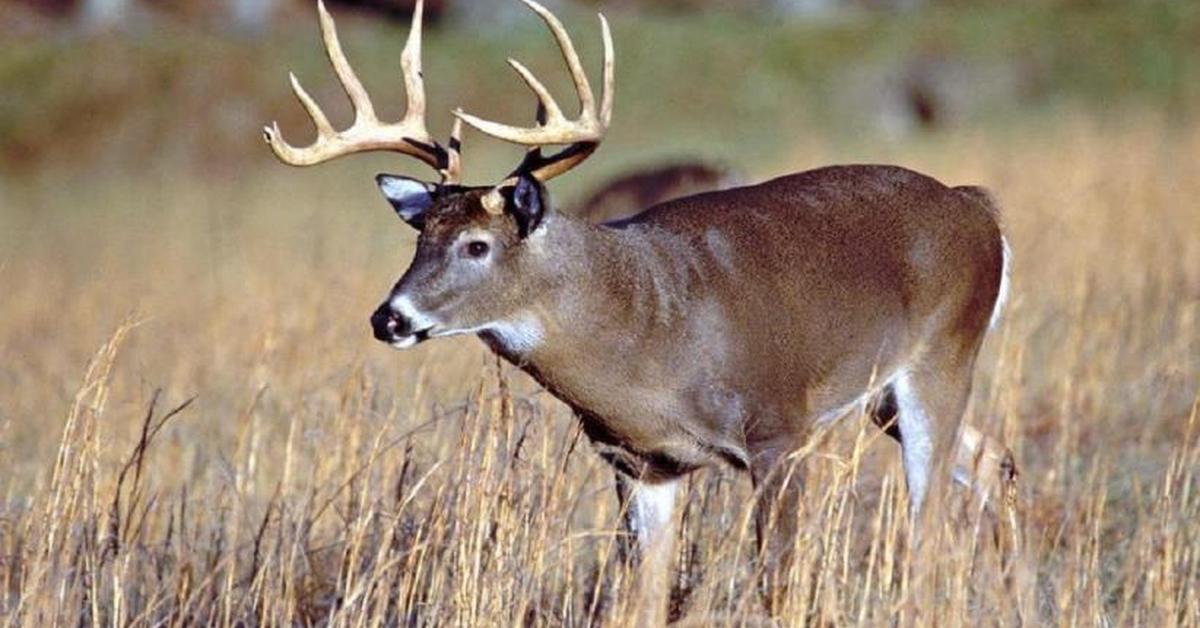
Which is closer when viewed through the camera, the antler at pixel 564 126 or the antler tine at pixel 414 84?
the antler at pixel 564 126

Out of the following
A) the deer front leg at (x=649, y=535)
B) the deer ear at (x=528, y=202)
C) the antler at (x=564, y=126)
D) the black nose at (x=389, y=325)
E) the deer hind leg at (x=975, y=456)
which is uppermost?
the antler at (x=564, y=126)

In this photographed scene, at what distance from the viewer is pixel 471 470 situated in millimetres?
6395

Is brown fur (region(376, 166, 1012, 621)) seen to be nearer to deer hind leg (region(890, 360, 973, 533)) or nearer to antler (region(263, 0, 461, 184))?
deer hind leg (region(890, 360, 973, 533))

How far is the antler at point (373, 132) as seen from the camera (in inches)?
268

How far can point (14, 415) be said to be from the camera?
400 inches

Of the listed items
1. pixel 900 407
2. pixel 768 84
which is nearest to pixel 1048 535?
pixel 900 407

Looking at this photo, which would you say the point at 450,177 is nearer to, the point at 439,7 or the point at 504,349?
the point at 504,349

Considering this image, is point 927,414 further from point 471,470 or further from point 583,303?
point 471,470

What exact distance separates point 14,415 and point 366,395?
3.32m

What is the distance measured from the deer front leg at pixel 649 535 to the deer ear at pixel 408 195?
3.20 ft

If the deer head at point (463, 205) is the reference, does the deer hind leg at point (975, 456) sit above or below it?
below

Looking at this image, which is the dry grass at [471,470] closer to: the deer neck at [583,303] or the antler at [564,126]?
the deer neck at [583,303]

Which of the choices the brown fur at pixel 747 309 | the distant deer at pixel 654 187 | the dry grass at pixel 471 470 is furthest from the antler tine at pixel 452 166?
the distant deer at pixel 654 187

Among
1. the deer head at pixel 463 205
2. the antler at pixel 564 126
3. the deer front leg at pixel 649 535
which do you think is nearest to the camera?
the deer front leg at pixel 649 535
